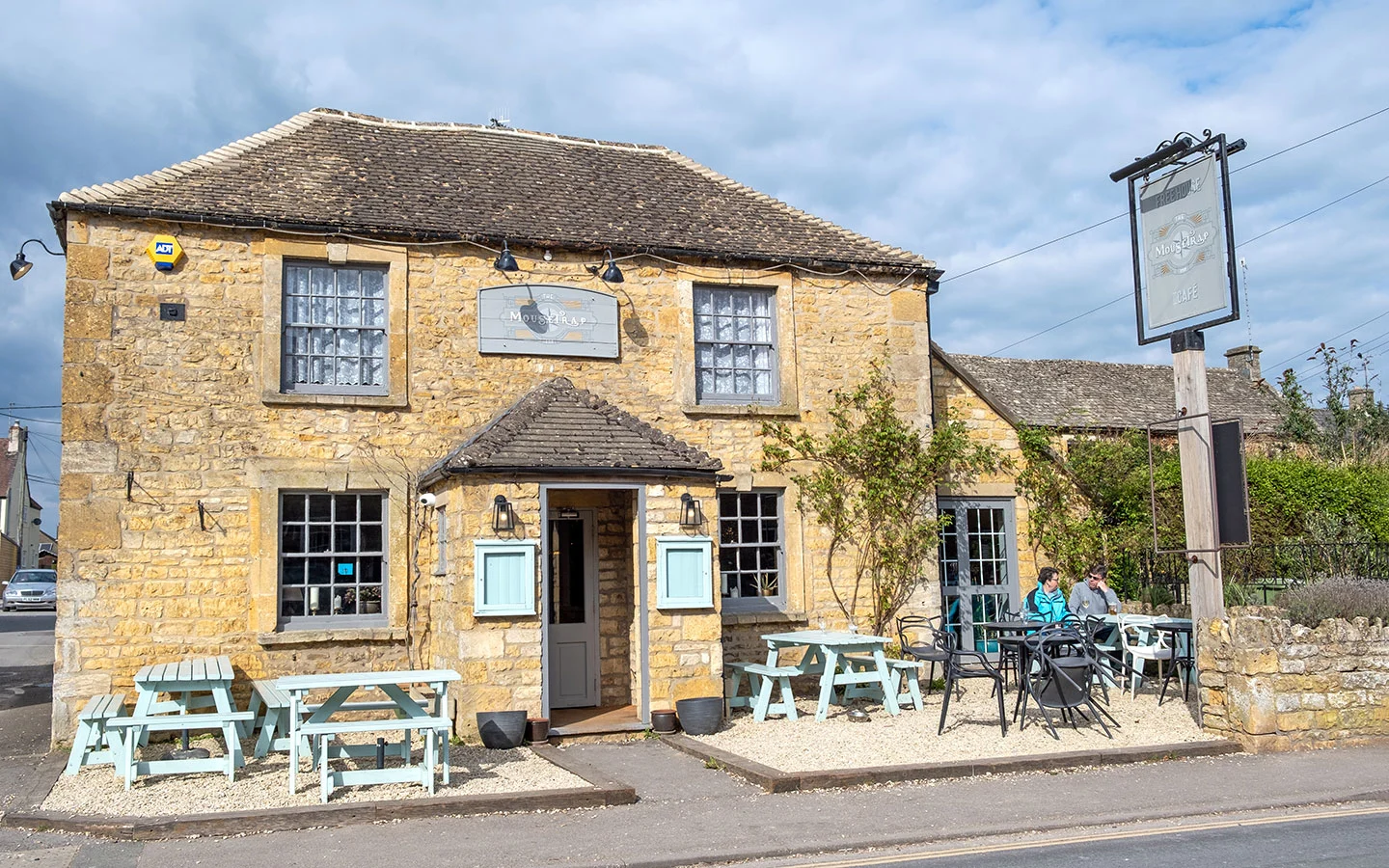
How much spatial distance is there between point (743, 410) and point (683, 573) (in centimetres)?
282

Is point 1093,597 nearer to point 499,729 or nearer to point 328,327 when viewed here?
point 499,729

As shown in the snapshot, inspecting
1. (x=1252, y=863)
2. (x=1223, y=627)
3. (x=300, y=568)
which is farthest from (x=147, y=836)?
(x=1223, y=627)

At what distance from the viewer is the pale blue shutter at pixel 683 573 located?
1125 cm

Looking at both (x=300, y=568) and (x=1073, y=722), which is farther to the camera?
(x=300, y=568)

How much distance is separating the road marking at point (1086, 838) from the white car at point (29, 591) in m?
37.9

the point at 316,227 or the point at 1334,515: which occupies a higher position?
the point at 316,227

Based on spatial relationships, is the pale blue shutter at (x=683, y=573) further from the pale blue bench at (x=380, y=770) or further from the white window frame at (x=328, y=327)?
the white window frame at (x=328, y=327)

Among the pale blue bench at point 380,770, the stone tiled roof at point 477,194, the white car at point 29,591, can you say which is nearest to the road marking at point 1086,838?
the pale blue bench at point 380,770

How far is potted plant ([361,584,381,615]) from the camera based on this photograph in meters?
12.2

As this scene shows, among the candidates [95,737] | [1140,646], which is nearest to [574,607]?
[95,737]

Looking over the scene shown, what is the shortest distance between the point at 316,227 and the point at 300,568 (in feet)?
11.9

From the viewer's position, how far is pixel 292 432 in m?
12.1

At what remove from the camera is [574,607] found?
12.7m

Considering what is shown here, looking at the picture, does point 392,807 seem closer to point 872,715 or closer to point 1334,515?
point 872,715
